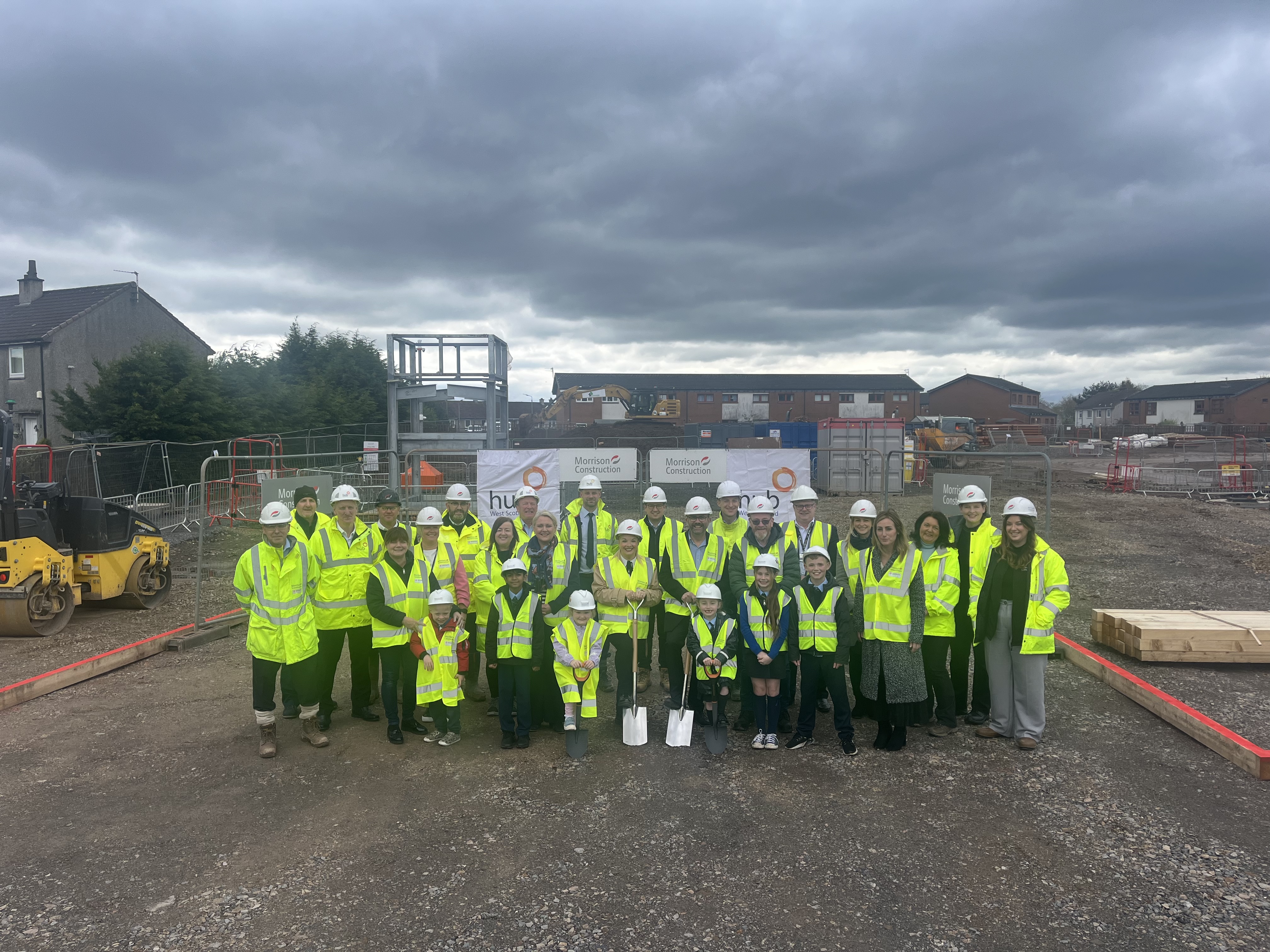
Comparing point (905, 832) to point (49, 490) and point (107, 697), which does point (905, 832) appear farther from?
point (49, 490)

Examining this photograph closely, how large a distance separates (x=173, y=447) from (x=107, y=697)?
1651cm

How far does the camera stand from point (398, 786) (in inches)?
206

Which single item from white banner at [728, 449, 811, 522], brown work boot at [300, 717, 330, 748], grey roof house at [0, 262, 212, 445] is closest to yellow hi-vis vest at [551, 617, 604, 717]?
brown work boot at [300, 717, 330, 748]

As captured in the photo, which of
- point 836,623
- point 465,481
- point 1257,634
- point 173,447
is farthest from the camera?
point 173,447

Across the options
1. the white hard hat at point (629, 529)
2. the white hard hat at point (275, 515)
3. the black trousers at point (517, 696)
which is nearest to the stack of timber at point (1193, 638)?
the white hard hat at point (629, 529)

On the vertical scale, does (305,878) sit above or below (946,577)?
below

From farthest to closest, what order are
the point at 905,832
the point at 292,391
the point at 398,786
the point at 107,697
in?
1. the point at 292,391
2. the point at 107,697
3. the point at 398,786
4. the point at 905,832

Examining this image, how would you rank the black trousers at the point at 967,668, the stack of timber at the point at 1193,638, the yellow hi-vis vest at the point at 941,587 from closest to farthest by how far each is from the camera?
the yellow hi-vis vest at the point at 941,587 → the black trousers at the point at 967,668 → the stack of timber at the point at 1193,638

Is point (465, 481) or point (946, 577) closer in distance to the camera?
point (946, 577)

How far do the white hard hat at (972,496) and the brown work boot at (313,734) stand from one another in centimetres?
544

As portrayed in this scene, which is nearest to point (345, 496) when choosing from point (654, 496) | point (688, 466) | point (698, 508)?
point (654, 496)

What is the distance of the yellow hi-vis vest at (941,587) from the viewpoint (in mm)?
5945

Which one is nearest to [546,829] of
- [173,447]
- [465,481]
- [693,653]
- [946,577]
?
[693,653]

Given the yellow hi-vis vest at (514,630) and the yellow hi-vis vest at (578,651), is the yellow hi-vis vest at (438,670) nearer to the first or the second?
the yellow hi-vis vest at (514,630)
